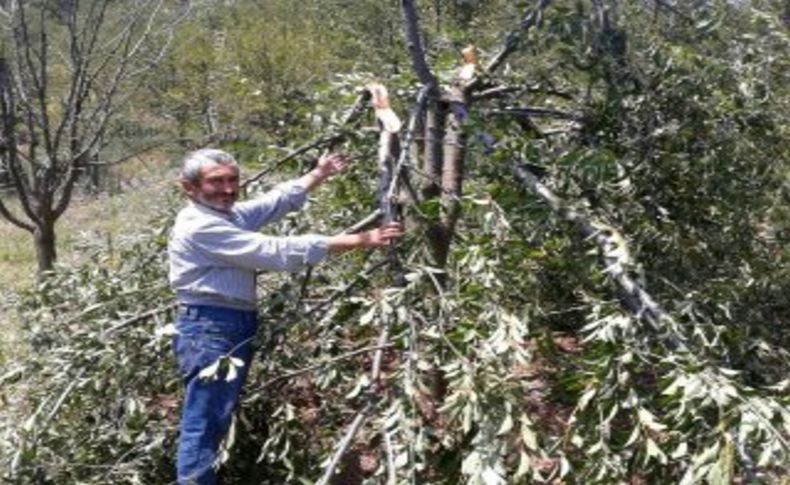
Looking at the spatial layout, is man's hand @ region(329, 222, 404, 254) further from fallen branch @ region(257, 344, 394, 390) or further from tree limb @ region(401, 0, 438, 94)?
tree limb @ region(401, 0, 438, 94)

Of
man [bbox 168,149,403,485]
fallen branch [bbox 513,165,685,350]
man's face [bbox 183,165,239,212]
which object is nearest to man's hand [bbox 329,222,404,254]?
man [bbox 168,149,403,485]

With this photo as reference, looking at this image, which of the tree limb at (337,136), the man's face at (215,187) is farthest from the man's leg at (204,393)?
the tree limb at (337,136)

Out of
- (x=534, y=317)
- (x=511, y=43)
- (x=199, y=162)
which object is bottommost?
(x=534, y=317)

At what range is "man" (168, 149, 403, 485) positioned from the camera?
2980 mm

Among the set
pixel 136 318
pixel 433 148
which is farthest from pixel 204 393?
pixel 433 148

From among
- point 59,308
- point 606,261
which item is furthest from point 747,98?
point 59,308

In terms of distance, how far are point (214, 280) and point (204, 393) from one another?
35cm

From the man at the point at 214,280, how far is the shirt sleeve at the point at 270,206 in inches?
4.7

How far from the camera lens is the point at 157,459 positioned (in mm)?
3402

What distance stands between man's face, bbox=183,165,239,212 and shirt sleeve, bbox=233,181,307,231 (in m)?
0.17

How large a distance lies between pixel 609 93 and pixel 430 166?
758 mm

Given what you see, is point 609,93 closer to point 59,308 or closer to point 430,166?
point 430,166

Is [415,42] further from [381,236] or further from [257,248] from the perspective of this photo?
[257,248]

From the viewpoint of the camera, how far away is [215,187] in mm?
3145
